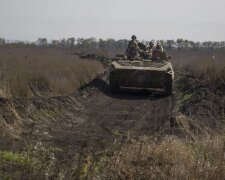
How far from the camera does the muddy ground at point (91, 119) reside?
29.8ft

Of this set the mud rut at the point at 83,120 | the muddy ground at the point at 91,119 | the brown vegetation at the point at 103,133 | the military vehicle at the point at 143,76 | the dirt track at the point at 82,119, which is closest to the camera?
the brown vegetation at the point at 103,133

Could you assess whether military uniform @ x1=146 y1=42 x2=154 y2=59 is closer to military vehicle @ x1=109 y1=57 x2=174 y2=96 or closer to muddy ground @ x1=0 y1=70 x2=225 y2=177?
military vehicle @ x1=109 y1=57 x2=174 y2=96

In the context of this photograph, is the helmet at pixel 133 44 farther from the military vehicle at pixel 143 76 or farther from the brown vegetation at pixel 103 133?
the military vehicle at pixel 143 76

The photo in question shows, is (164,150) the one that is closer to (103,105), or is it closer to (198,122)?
(198,122)

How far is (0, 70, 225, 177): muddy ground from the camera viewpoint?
9.08m

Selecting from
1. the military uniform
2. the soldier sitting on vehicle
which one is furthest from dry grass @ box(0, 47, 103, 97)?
the soldier sitting on vehicle

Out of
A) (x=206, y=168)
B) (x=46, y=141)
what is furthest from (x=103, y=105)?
(x=206, y=168)

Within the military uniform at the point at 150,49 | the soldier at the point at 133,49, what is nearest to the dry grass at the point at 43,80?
the soldier at the point at 133,49

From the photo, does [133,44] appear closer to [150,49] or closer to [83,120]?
[150,49]

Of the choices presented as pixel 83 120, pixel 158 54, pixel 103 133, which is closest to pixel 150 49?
pixel 158 54

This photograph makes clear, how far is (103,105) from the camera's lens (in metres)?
16.6

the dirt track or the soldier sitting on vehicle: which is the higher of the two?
the soldier sitting on vehicle

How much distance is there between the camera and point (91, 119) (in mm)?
13672

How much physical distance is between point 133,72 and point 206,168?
41.9 feet
